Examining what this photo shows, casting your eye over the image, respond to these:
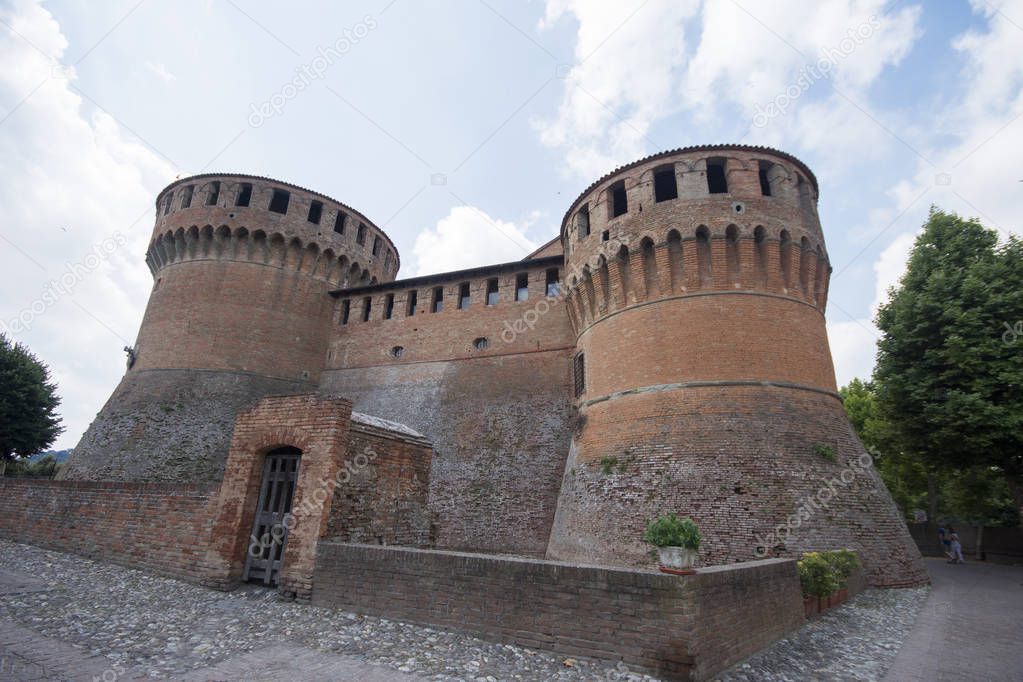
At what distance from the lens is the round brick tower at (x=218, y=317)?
20.4 m

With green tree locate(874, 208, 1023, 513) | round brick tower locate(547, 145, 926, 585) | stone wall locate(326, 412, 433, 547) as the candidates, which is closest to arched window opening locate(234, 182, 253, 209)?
round brick tower locate(547, 145, 926, 585)

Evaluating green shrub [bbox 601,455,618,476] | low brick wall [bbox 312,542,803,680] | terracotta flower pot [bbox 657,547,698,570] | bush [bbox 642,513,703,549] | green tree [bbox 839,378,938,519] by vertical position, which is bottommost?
low brick wall [bbox 312,542,803,680]

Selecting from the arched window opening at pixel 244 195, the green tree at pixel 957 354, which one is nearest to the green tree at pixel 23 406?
the arched window opening at pixel 244 195

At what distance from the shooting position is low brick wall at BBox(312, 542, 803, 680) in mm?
5496

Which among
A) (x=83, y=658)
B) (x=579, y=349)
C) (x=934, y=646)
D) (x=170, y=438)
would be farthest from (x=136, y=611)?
(x=170, y=438)

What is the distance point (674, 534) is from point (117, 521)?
39.0 feet

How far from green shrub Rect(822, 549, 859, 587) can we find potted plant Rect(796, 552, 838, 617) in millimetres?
461

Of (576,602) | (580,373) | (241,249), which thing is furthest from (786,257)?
(241,249)

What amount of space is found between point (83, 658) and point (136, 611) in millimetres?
2358

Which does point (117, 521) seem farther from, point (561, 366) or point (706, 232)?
point (706, 232)

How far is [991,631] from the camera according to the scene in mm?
8758

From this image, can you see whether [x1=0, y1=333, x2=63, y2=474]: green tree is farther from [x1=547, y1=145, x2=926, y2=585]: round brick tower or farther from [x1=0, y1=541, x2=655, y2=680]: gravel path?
[x1=547, y1=145, x2=926, y2=585]: round brick tower

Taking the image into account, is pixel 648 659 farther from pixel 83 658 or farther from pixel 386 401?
pixel 386 401

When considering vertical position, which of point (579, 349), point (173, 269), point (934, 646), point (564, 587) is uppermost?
point (173, 269)
